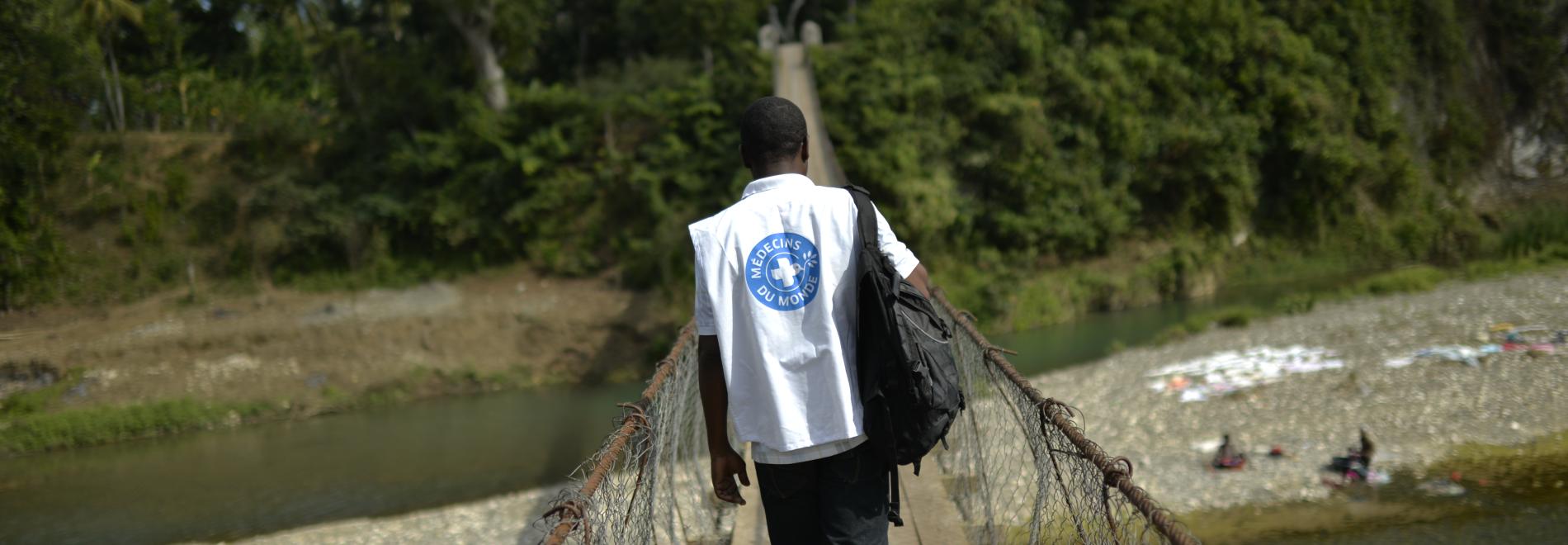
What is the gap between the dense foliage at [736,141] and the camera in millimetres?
15312

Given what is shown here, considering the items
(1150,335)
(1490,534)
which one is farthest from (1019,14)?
(1490,534)

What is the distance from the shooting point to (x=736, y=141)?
1590 centimetres

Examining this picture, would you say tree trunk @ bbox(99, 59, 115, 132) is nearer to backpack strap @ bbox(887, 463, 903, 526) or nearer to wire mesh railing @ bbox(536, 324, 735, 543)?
wire mesh railing @ bbox(536, 324, 735, 543)

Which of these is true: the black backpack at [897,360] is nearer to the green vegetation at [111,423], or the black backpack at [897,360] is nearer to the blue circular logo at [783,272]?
the blue circular logo at [783,272]

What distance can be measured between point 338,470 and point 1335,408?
28.9ft

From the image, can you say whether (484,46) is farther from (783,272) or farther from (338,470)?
(783,272)

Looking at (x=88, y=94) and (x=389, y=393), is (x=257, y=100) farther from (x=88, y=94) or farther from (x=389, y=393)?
(x=389, y=393)

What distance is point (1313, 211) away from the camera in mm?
17375

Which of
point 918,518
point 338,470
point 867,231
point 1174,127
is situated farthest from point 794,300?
point 1174,127

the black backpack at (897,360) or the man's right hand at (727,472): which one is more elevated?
the black backpack at (897,360)

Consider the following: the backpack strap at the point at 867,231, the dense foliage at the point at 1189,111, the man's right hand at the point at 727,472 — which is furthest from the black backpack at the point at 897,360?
the dense foliage at the point at 1189,111

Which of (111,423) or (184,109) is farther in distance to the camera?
(184,109)

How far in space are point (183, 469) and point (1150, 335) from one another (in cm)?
1091

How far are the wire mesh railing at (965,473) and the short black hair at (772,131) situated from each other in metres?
0.66
